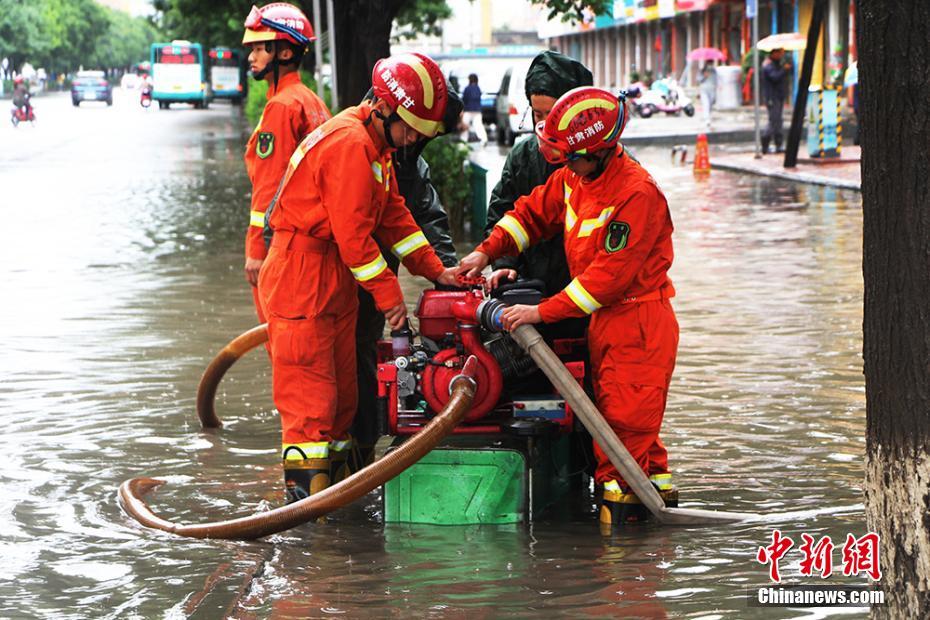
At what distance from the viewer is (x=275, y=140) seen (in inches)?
262

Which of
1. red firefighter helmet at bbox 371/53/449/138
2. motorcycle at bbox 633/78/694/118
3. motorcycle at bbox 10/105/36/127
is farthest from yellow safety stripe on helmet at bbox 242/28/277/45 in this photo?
motorcycle at bbox 10/105/36/127

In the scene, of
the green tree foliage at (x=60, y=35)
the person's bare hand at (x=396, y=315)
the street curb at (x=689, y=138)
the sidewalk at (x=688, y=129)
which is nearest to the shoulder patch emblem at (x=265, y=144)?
the person's bare hand at (x=396, y=315)

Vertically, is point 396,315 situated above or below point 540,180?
below

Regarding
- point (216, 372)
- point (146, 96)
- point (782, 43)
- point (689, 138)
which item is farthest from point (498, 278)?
point (146, 96)

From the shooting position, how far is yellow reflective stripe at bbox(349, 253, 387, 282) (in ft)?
18.3

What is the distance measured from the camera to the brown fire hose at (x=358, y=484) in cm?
521

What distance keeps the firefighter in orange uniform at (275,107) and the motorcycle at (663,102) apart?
37.4 metres

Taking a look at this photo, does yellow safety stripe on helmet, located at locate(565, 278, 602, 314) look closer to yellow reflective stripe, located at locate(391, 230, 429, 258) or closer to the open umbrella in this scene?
yellow reflective stripe, located at locate(391, 230, 429, 258)

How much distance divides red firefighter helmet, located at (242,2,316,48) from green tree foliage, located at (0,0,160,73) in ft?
252

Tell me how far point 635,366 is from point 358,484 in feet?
3.54

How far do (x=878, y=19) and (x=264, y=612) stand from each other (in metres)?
2.52

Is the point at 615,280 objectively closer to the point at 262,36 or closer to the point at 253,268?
the point at 253,268

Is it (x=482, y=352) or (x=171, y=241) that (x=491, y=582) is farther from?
(x=171, y=241)

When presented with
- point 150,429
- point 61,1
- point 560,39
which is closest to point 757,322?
point 150,429
